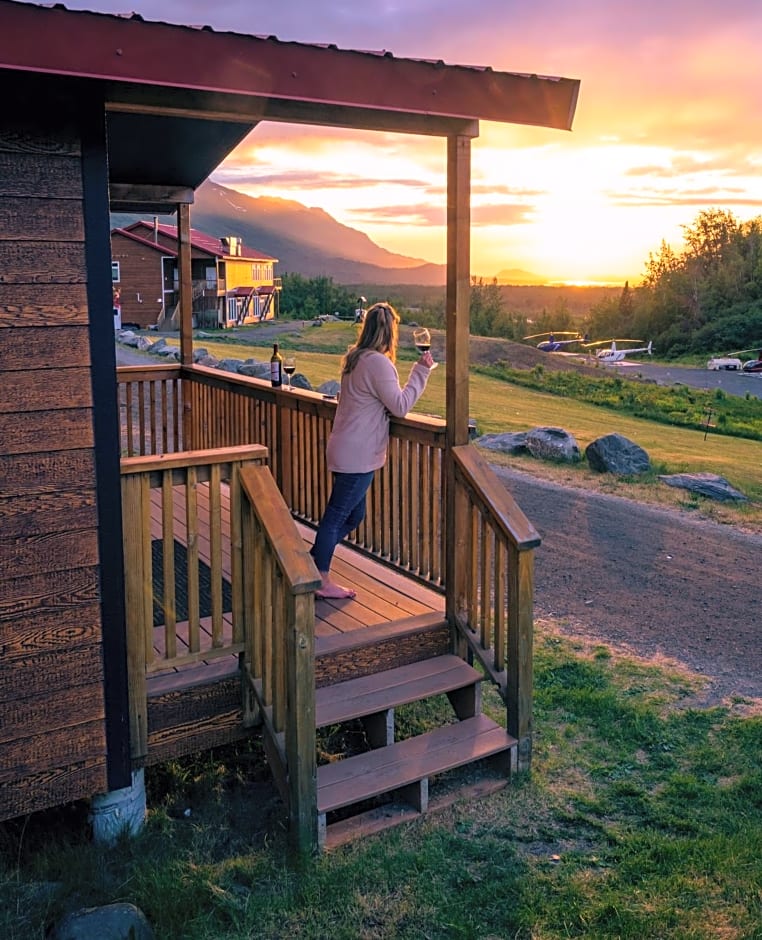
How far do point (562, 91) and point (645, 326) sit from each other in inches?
2320

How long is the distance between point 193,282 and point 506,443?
1450 inches

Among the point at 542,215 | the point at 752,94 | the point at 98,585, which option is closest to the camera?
the point at 98,585

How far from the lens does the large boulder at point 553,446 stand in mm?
12570

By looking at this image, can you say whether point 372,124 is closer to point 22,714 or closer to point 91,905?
point 22,714

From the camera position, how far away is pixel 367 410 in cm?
491

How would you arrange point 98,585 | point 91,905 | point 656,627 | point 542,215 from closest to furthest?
point 91,905
point 98,585
point 656,627
point 542,215

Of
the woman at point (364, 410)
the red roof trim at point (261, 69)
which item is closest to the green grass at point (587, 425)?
the woman at point (364, 410)

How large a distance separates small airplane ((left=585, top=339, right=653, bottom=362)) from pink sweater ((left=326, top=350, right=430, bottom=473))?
4061 cm

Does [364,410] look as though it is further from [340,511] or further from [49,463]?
[49,463]

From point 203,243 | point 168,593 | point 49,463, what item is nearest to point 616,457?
point 168,593

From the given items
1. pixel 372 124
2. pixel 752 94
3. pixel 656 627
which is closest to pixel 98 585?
pixel 372 124

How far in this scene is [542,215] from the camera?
37.9m

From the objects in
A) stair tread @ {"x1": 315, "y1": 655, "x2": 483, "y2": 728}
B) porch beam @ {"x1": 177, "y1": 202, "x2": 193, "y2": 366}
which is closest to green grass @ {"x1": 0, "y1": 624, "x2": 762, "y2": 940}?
stair tread @ {"x1": 315, "y1": 655, "x2": 483, "y2": 728}

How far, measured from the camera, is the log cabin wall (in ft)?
11.3
